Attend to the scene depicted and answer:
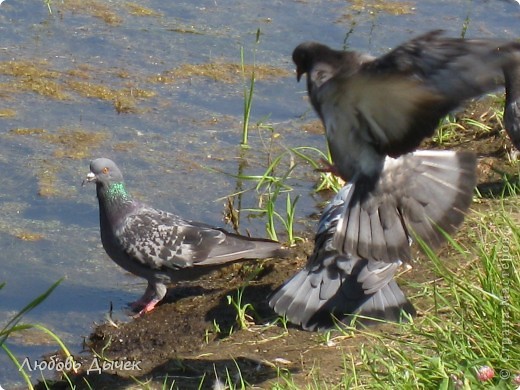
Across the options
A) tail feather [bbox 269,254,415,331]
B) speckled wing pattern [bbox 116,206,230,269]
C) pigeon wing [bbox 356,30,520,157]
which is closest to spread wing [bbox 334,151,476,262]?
Answer: tail feather [bbox 269,254,415,331]

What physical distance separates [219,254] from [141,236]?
514 millimetres

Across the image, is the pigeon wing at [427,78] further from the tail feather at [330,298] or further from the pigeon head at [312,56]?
the tail feather at [330,298]

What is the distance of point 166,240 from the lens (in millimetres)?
6461

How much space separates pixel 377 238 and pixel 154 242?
1.82 meters

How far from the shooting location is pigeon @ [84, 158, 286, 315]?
20.5 ft

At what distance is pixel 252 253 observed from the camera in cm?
603

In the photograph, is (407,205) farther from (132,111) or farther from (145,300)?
(132,111)

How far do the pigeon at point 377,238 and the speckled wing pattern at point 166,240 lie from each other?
1130 millimetres

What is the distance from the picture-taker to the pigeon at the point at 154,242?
6.24 metres

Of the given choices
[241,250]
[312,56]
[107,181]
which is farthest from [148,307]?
[312,56]

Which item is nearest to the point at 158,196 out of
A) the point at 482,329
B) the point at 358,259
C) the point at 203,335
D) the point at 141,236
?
the point at 141,236

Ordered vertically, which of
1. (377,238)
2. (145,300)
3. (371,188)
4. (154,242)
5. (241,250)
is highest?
(371,188)

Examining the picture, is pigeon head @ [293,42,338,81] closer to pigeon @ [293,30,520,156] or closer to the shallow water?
pigeon @ [293,30,520,156]

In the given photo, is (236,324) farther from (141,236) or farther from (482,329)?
(482,329)
